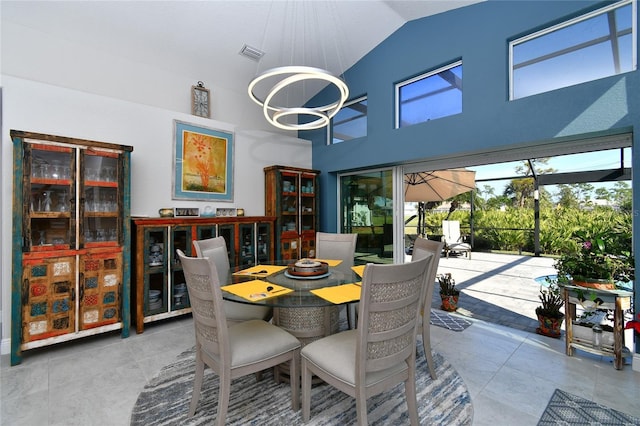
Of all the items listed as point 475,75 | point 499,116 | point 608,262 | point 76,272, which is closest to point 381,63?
point 475,75

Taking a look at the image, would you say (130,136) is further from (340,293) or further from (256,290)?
(340,293)

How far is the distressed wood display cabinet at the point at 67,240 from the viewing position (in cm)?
241

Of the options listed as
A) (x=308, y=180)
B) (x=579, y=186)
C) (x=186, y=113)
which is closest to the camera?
(x=186, y=113)

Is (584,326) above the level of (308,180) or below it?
below

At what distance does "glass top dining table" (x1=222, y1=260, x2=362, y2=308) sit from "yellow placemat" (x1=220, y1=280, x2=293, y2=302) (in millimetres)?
22

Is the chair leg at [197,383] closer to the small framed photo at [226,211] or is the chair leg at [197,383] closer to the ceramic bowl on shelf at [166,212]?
the ceramic bowl on shelf at [166,212]

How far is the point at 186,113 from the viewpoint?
3838 mm

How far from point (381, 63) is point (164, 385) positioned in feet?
14.7

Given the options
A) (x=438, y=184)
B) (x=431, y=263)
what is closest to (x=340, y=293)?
(x=431, y=263)

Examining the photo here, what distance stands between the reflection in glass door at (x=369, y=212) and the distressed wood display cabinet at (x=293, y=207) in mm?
555

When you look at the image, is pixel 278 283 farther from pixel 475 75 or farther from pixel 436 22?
pixel 436 22

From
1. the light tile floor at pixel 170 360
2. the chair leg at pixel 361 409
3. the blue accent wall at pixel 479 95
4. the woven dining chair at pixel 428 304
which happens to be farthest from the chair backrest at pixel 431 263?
the blue accent wall at pixel 479 95

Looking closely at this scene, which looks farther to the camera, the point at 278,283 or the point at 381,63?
the point at 381,63

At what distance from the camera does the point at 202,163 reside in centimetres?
391
